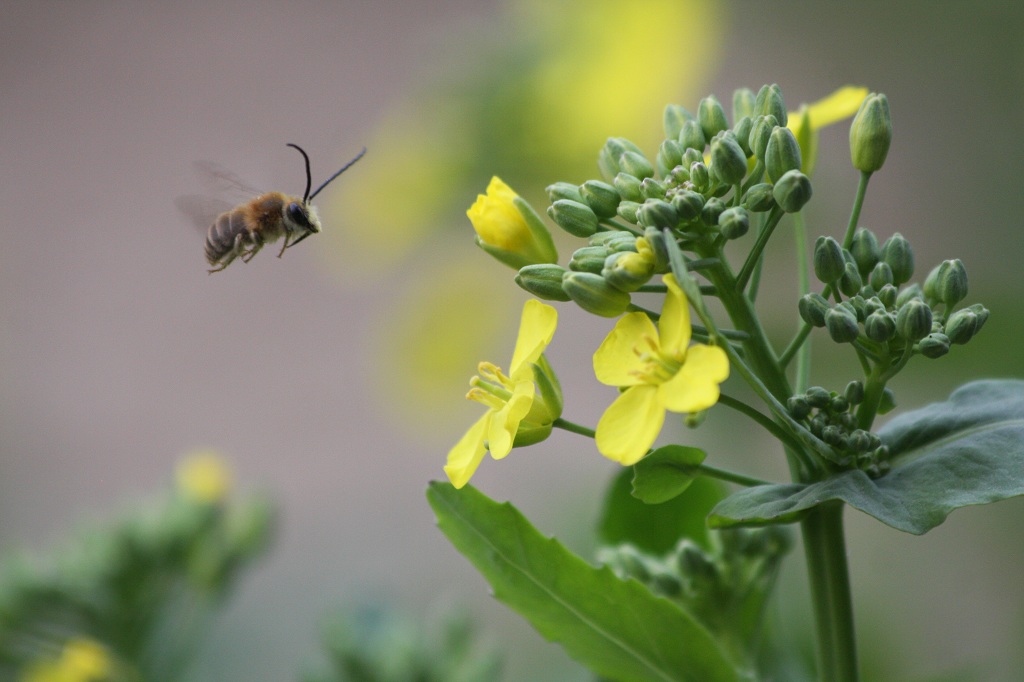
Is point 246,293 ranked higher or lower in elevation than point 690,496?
higher

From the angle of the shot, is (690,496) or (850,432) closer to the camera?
(850,432)

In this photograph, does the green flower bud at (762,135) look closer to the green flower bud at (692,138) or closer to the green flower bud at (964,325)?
the green flower bud at (692,138)

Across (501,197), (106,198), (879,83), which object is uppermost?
(106,198)

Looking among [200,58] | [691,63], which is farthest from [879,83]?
[200,58]

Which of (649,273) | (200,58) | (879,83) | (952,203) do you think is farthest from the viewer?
(200,58)

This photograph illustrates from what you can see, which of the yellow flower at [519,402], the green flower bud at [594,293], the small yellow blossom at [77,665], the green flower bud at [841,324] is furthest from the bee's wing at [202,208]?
the green flower bud at [841,324]

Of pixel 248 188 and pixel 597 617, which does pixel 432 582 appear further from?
pixel 597 617

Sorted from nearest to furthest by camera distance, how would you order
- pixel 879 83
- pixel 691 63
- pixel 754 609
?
pixel 754 609
pixel 691 63
pixel 879 83
